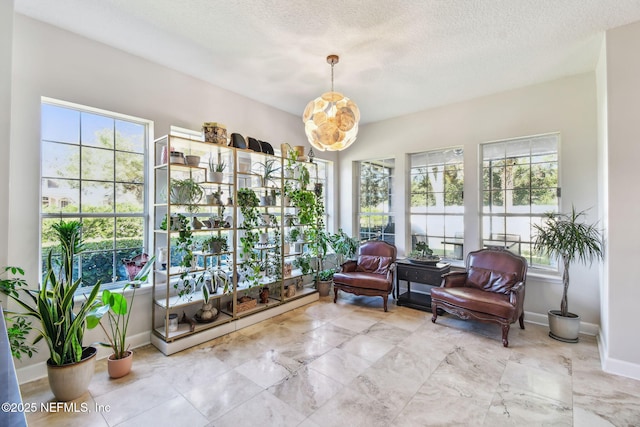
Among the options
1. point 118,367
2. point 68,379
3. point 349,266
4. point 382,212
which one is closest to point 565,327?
point 349,266

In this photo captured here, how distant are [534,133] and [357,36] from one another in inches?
109

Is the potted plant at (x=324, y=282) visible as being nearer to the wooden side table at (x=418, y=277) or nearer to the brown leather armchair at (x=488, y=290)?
the wooden side table at (x=418, y=277)

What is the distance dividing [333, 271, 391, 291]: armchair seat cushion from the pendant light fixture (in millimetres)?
2109

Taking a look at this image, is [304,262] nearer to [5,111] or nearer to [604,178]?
[5,111]

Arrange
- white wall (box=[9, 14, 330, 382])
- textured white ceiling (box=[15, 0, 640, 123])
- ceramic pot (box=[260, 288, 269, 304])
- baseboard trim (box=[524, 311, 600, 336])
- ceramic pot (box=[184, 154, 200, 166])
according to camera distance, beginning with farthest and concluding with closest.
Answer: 1. ceramic pot (box=[260, 288, 269, 304])
2. baseboard trim (box=[524, 311, 600, 336])
3. ceramic pot (box=[184, 154, 200, 166])
4. white wall (box=[9, 14, 330, 382])
5. textured white ceiling (box=[15, 0, 640, 123])

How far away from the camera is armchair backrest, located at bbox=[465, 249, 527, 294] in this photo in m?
3.46

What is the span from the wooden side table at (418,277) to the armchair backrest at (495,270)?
0.39 meters

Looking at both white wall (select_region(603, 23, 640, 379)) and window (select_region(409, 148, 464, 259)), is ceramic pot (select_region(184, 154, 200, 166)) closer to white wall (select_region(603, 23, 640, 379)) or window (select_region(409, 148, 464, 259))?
window (select_region(409, 148, 464, 259))

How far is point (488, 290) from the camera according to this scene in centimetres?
358

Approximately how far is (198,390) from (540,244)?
3837 mm

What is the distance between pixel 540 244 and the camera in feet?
10.8

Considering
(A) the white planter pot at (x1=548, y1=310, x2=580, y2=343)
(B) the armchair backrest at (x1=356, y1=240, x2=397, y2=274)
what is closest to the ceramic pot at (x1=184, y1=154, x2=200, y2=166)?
(B) the armchair backrest at (x1=356, y1=240, x2=397, y2=274)

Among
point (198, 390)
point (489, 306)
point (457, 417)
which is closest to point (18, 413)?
point (198, 390)

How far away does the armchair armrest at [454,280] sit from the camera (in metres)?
3.72
